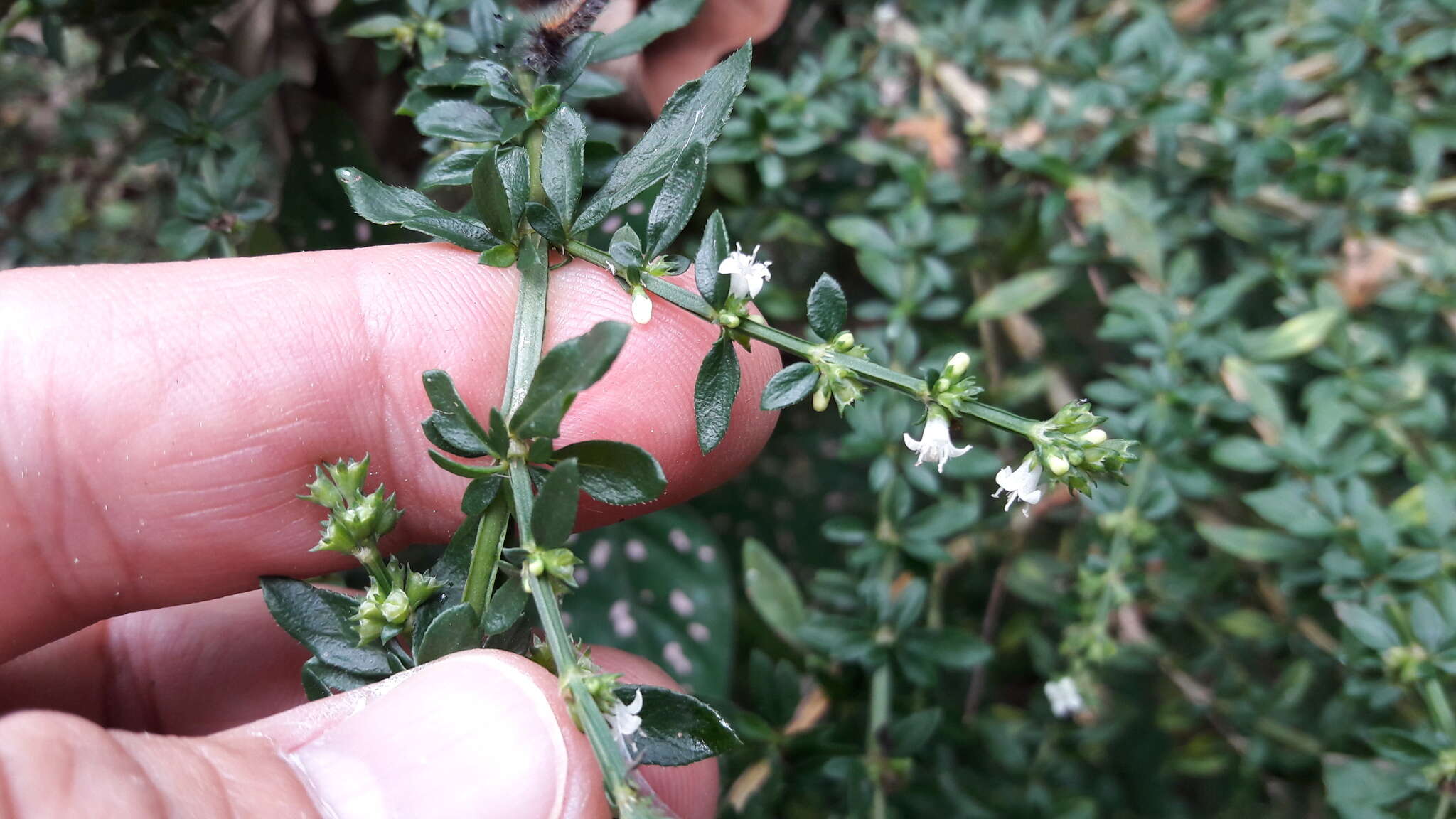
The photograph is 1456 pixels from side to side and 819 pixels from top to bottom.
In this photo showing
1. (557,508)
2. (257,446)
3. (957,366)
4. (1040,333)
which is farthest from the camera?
(1040,333)

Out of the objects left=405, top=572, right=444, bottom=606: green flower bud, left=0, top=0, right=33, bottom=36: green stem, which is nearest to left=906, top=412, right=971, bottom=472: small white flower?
left=405, top=572, right=444, bottom=606: green flower bud

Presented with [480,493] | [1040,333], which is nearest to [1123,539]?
[1040,333]

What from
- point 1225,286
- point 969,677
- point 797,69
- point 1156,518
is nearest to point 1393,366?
point 1225,286

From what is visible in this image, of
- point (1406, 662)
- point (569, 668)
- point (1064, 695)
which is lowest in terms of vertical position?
point (1064, 695)

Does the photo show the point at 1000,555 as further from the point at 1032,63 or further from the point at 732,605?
the point at 1032,63

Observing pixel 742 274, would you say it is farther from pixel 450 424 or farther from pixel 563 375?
pixel 450 424

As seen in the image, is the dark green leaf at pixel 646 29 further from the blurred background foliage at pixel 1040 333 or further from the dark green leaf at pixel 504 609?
the dark green leaf at pixel 504 609
